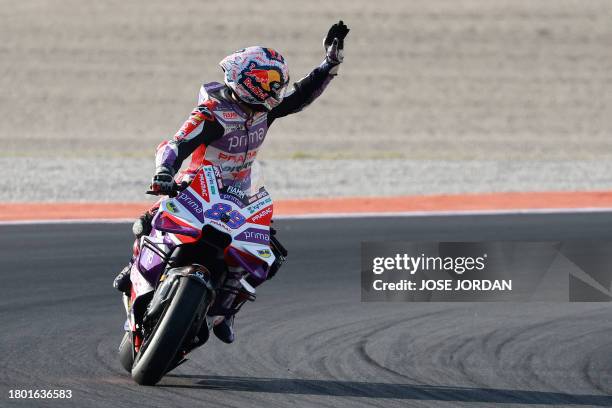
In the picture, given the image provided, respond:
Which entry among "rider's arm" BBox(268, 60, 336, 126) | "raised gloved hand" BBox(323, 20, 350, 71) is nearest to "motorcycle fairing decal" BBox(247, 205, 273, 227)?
"rider's arm" BBox(268, 60, 336, 126)

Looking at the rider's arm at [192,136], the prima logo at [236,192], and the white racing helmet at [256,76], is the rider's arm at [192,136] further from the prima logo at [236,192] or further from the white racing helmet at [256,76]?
the prima logo at [236,192]

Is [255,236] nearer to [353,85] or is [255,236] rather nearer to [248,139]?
[248,139]

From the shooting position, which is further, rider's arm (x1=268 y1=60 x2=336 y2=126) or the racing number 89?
rider's arm (x1=268 y1=60 x2=336 y2=126)

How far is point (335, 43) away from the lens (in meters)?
7.80

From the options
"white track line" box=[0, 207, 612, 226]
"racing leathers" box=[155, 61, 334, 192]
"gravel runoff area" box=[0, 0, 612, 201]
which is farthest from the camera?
"gravel runoff area" box=[0, 0, 612, 201]

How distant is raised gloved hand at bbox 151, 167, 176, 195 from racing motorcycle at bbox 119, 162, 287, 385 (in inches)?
5.0

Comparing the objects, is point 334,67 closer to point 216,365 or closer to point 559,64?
point 216,365

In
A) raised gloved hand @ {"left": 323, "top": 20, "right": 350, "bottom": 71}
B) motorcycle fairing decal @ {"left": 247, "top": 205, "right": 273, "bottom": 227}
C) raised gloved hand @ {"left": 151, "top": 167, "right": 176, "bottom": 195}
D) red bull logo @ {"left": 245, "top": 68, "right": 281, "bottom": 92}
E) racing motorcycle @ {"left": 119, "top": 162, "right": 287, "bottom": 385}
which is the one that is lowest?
racing motorcycle @ {"left": 119, "top": 162, "right": 287, "bottom": 385}

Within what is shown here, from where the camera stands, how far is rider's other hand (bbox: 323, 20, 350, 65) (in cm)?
781

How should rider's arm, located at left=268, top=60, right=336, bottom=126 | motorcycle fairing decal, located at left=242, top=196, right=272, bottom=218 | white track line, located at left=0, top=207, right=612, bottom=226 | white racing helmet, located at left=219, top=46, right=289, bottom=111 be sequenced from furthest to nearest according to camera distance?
1. white track line, located at left=0, top=207, right=612, bottom=226
2. rider's arm, located at left=268, top=60, right=336, bottom=126
3. white racing helmet, located at left=219, top=46, right=289, bottom=111
4. motorcycle fairing decal, located at left=242, top=196, right=272, bottom=218

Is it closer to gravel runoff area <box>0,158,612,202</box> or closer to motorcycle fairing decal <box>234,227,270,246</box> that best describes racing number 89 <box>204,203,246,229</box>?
motorcycle fairing decal <box>234,227,270,246</box>

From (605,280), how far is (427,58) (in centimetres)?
3459

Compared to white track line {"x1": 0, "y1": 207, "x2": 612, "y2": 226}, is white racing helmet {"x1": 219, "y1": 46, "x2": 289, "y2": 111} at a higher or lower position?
lower

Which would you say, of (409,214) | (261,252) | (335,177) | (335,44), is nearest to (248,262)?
(261,252)
